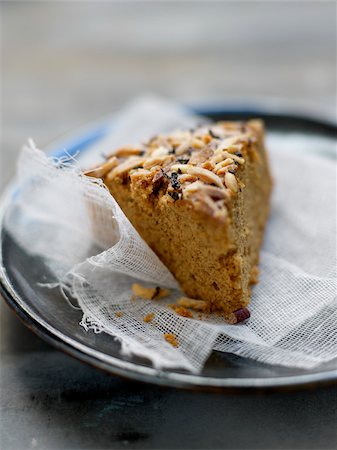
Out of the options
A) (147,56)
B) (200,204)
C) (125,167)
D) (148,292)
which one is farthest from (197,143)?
(147,56)

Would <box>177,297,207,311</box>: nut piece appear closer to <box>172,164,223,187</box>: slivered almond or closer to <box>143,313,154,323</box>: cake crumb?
<box>143,313,154,323</box>: cake crumb

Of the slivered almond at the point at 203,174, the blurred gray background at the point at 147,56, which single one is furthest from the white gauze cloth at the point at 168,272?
the blurred gray background at the point at 147,56

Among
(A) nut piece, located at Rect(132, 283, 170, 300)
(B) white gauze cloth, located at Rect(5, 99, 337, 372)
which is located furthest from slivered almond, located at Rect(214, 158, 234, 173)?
(A) nut piece, located at Rect(132, 283, 170, 300)

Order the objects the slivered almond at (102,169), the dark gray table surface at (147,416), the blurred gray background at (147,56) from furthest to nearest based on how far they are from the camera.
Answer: the blurred gray background at (147,56), the slivered almond at (102,169), the dark gray table surface at (147,416)

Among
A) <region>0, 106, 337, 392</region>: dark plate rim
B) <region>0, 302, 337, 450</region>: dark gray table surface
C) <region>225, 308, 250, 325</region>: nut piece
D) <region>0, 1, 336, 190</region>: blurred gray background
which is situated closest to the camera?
<region>0, 106, 337, 392</region>: dark plate rim

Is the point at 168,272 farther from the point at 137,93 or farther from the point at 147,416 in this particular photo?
the point at 137,93

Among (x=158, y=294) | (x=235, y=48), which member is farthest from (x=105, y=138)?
(x=235, y=48)

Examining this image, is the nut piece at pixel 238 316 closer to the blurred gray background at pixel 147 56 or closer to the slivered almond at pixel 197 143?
the slivered almond at pixel 197 143
